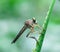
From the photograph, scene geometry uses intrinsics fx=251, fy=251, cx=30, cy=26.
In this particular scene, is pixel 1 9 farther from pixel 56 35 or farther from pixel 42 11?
pixel 56 35

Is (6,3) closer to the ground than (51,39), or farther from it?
farther from it

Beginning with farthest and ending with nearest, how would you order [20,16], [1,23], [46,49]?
[20,16]
[1,23]
[46,49]

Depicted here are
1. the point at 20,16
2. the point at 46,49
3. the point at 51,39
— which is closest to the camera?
the point at 46,49

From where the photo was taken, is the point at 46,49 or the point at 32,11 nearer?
the point at 46,49

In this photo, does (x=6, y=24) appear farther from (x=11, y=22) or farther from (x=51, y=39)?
(x=51, y=39)

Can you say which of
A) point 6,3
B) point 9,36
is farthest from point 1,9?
point 9,36

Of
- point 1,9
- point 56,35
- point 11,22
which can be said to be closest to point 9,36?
point 11,22
